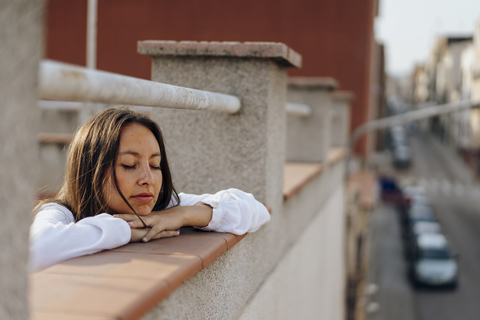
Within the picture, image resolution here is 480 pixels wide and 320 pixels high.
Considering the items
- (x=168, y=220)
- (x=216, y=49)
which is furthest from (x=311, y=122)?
(x=168, y=220)

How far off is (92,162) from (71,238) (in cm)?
42

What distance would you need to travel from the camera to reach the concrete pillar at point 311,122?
21.0ft

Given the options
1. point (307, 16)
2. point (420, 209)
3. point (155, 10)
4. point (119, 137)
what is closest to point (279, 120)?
point (119, 137)

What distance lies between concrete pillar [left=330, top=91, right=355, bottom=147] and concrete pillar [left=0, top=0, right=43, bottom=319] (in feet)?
27.7

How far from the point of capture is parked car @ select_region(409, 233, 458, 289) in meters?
17.0

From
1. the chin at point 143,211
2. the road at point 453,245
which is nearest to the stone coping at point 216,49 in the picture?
the chin at point 143,211

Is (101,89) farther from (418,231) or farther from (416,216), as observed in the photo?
(416,216)

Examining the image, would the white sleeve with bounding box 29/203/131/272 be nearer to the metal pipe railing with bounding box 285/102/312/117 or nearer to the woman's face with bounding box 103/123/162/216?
the woman's face with bounding box 103/123/162/216

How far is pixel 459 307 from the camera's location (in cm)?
1552

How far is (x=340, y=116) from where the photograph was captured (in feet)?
33.1

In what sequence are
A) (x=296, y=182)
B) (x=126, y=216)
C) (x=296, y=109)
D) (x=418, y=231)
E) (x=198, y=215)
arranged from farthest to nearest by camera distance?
(x=418, y=231), (x=296, y=109), (x=296, y=182), (x=198, y=215), (x=126, y=216)

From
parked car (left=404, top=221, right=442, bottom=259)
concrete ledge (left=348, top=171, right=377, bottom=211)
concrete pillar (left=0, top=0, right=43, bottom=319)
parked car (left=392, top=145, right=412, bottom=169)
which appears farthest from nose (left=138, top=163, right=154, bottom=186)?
parked car (left=392, top=145, right=412, bottom=169)

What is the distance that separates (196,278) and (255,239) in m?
0.93

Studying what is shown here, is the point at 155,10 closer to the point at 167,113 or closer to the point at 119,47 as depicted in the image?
the point at 119,47
